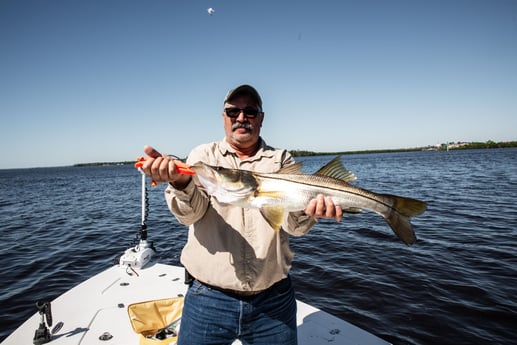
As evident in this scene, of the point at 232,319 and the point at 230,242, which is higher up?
the point at 230,242

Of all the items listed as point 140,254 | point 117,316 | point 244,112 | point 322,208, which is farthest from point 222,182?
point 140,254

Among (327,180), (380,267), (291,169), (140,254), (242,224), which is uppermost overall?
(291,169)

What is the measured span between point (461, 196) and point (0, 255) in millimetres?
28724

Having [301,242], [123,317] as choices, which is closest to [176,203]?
[123,317]

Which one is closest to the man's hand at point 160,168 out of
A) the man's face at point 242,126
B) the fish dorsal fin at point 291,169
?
the man's face at point 242,126

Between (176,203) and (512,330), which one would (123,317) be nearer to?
(176,203)

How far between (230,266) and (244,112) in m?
1.73

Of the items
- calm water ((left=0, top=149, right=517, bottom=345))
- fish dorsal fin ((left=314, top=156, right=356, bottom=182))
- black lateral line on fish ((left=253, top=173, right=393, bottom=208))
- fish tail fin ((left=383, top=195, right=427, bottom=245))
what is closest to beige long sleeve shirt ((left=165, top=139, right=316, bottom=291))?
black lateral line on fish ((left=253, top=173, right=393, bottom=208))

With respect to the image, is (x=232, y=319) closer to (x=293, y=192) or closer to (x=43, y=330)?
(x=293, y=192)

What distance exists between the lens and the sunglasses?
10.8ft

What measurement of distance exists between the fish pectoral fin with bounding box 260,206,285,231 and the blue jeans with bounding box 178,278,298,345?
706mm

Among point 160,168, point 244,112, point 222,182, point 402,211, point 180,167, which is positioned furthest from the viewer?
point 402,211

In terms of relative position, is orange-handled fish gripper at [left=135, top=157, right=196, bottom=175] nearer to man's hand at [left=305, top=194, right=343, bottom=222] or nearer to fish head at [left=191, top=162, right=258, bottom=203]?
fish head at [left=191, top=162, right=258, bottom=203]

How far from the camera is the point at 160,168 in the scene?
2.57 m
